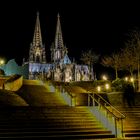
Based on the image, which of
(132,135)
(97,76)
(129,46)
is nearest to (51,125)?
(132,135)

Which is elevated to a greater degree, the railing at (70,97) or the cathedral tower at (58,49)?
the cathedral tower at (58,49)

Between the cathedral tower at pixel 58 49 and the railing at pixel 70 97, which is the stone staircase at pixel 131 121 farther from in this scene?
the cathedral tower at pixel 58 49

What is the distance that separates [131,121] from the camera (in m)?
20.2

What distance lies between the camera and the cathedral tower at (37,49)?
4277 inches

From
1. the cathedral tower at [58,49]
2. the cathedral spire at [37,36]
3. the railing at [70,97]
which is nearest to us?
the railing at [70,97]

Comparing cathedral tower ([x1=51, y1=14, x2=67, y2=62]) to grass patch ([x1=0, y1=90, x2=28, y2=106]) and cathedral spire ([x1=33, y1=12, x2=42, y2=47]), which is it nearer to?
cathedral spire ([x1=33, y1=12, x2=42, y2=47])

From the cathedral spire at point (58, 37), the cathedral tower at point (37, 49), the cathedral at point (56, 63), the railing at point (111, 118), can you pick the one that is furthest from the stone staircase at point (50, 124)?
the cathedral spire at point (58, 37)

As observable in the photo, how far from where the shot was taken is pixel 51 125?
18.0 metres

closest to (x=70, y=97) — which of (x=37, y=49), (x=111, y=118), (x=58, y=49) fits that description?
(x=111, y=118)

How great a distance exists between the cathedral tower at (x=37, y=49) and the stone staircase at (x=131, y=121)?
87.3m

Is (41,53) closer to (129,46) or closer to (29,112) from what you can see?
(129,46)

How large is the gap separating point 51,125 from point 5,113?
287 cm

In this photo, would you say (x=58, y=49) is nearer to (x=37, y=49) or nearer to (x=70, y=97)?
(x=37, y=49)

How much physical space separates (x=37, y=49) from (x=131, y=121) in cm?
9491
